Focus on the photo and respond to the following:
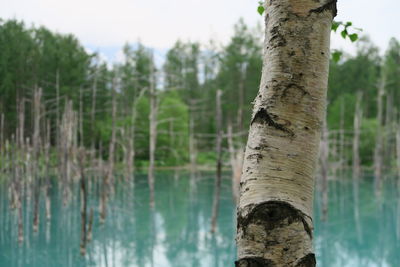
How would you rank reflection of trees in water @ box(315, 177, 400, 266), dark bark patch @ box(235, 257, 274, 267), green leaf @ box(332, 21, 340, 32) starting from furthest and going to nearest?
reflection of trees in water @ box(315, 177, 400, 266) → green leaf @ box(332, 21, 340, 32) → dark bark patch @ box(235, 257, 274, 267)

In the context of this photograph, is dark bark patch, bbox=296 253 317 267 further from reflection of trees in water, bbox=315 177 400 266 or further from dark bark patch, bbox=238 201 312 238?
reflection of trees in water, bbox=315 177 400 266

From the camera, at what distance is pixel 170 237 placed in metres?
11.7

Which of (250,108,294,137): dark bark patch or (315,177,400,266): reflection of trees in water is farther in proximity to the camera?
(315,177,400,266): reflection of trees in water

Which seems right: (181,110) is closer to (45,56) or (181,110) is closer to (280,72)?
(45,56)

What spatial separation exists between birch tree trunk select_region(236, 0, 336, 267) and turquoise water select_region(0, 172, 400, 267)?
29.0 ft

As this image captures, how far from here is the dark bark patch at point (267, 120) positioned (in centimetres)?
78

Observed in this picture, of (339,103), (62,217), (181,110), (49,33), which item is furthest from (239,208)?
(339,103)

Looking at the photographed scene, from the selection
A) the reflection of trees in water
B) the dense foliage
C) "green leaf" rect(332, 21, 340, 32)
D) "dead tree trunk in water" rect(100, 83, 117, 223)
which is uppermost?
the dense foliage

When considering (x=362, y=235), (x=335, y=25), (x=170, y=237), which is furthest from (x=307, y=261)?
(x=362, y=235)

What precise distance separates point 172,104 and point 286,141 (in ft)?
101

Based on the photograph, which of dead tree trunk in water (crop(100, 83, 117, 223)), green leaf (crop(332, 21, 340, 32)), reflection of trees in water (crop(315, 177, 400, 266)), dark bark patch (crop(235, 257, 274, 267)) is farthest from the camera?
dead tree trunk in water (crop(100, 83, 117, 223))

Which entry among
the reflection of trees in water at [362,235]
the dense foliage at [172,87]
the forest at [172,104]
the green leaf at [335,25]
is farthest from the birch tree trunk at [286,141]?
the dense foliage at [172,87]

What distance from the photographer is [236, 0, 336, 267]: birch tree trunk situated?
0.75m

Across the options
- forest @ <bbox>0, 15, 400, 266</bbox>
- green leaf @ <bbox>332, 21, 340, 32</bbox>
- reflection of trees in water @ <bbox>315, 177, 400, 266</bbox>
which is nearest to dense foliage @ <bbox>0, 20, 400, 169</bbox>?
forest @ <bbox>0, 15, 400, 266</bbox>
